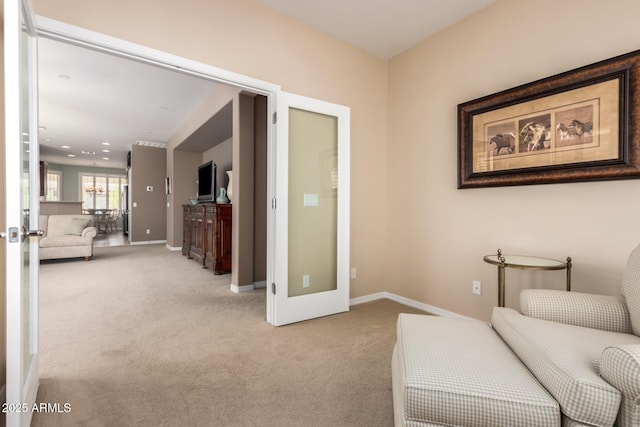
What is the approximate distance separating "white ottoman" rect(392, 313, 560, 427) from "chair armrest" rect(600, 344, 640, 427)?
186mm

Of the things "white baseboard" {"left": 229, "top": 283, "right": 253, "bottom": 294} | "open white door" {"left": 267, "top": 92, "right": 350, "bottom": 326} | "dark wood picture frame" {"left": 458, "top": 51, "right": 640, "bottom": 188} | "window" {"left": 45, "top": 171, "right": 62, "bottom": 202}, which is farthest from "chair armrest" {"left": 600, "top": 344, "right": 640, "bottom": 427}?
"window" {"left": 45, "top": 171, "right": 62, "bottom": 202}

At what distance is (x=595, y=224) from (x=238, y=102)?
148 inches

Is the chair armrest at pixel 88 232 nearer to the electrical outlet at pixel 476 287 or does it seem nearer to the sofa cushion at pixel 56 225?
the sofa cushion at pixel 56 225

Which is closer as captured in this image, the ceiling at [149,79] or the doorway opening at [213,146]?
the doorway opening at [213,146]

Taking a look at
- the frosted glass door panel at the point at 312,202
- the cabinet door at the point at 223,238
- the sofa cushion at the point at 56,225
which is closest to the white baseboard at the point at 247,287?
the cabinet door at the point at 223,238

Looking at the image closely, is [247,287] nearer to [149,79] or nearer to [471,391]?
[149,79]

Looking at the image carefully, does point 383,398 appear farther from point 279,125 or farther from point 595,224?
point 279,125

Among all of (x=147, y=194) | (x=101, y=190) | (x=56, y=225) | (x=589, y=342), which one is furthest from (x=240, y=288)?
(x=101, y=190)

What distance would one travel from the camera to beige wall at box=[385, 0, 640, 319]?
6.73ft

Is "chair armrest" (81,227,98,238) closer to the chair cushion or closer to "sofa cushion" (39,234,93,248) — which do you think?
"sofa cushion" (39,234,93,248)

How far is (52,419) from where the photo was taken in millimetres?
1551

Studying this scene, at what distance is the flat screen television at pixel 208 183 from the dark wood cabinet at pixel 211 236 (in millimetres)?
381

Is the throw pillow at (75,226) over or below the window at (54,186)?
below

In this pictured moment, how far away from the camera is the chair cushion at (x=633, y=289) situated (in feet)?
4.58
